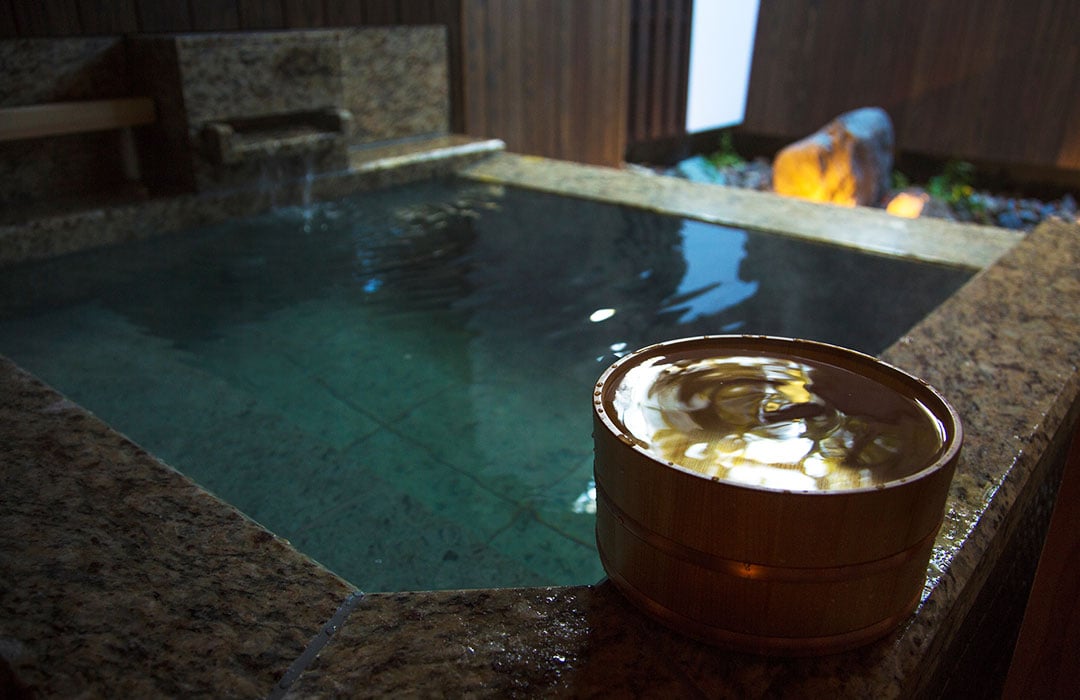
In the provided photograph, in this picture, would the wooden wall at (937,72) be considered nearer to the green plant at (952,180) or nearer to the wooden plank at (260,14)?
the green plant at (952,180)

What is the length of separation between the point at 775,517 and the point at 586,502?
1038mm

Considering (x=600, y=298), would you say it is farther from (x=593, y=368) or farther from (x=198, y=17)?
(x=198, y=17)

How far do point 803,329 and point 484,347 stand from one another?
1.09 m

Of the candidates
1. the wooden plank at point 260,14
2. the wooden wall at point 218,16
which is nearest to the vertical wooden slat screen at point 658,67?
the wooden wall at point 218,16

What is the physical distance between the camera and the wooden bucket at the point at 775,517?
2.65ft

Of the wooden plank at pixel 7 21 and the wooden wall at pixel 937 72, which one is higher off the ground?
the wooden plank at pixel 7 21

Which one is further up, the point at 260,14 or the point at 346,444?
the point at 260,14

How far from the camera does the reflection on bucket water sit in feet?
2.88

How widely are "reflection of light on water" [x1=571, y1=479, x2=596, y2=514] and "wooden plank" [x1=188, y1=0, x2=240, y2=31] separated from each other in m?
3.50

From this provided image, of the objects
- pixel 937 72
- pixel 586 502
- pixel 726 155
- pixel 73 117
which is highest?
pixel 73 117

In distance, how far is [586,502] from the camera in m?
1.81

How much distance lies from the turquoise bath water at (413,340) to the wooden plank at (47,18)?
1.06 m

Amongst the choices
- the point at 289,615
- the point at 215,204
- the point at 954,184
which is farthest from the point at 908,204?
the point at 289,615

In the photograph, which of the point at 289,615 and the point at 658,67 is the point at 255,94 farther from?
the point at 658,67
